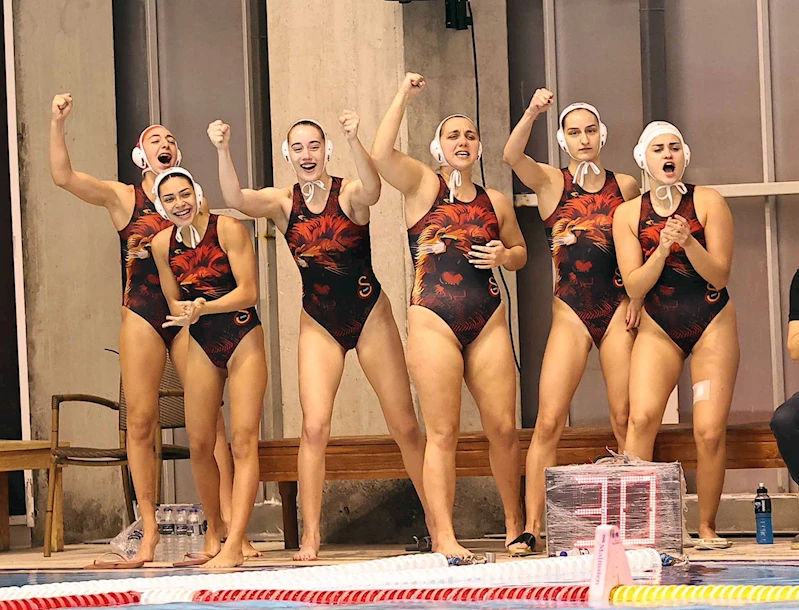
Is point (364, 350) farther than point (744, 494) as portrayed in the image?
No

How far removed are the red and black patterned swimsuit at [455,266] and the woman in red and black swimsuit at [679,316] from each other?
2.19 feet

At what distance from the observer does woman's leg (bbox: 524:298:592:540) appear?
632 centimetres

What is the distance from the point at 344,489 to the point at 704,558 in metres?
3.11

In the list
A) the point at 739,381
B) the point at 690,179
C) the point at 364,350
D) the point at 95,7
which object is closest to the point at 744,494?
the point at 739,381

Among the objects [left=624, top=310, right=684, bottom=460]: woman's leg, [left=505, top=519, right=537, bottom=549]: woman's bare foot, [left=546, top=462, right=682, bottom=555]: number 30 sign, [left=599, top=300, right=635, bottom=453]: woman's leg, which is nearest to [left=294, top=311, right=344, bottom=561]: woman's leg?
[left=505, top=519, right=537, bottom=549]: woman's bare foot

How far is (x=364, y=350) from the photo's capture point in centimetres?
636

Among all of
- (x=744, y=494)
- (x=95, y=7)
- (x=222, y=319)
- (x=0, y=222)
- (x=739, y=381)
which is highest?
(x=95, y=7)

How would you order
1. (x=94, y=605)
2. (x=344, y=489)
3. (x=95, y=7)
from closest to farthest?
(x=94, y=605) → (x=344, y=489) → (x=95, y=7)

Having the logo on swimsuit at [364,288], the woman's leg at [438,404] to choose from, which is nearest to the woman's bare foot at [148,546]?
the woman's leg at [438,404]

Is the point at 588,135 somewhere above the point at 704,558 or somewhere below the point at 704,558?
above

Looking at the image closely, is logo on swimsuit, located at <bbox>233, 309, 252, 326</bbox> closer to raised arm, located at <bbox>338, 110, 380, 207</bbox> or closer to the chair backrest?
raised arm, located at <bbox>338, 110, 380, 207</bbox>

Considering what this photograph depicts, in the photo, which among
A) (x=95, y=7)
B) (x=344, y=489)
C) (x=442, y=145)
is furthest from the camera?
(x=95, y=7)

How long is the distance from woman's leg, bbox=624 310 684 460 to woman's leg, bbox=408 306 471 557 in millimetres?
840

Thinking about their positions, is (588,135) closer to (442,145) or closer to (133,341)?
(442,145)
